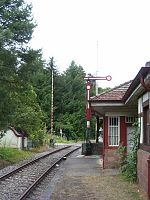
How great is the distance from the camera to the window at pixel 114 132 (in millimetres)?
21594

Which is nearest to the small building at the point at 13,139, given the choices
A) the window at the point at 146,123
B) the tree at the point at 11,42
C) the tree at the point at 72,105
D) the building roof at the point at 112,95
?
the tree at the point at 11,42

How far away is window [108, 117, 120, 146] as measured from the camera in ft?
70.8

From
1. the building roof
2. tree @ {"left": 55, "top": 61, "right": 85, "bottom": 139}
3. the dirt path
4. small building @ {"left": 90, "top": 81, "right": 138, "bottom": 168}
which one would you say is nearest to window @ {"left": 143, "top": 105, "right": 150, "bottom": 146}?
the dirt path

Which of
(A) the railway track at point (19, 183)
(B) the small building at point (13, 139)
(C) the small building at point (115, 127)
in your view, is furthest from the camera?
(B) the small building at point (13, 139)

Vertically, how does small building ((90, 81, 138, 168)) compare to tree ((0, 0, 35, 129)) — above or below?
below

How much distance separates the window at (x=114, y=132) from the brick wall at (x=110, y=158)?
412 millimetres

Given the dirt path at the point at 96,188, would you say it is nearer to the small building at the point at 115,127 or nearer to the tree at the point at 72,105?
the small building at the point at 115,127

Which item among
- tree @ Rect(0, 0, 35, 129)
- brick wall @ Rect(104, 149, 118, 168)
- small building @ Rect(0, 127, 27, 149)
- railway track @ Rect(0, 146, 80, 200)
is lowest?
railway track @ Rect(0, 146, 80, 200)

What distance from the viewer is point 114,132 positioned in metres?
21.6

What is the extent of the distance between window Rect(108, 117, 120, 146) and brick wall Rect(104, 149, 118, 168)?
41 cm

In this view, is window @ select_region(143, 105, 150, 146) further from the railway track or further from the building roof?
the building roof

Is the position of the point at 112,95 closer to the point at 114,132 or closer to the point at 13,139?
the point at 114,132

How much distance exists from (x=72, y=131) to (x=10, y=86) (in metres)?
55.7

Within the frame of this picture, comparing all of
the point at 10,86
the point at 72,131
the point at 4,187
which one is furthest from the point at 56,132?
the point at 4,187
